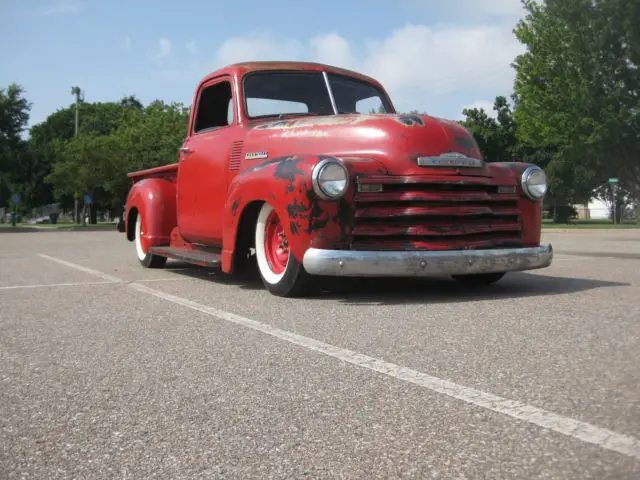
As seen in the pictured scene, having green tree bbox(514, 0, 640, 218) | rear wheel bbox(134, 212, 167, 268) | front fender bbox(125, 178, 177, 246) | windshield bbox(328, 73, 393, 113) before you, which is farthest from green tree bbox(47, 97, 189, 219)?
windshield bbox(328, 73, 393, 113)

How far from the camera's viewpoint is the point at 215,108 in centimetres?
740

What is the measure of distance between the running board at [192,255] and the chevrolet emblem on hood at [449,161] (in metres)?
2.13

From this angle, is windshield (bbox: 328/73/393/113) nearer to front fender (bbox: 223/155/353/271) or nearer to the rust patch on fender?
the rust patch on fender

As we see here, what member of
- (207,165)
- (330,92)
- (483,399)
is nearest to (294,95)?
(330,92)

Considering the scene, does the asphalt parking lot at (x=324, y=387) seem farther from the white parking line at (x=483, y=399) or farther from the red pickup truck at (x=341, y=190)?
the red pickup truck at (x=341, y=190)

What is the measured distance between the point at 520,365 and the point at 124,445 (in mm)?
1835

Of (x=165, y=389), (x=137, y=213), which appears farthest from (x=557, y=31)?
(x=165, y=389)

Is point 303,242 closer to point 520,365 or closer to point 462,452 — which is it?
point 520,365

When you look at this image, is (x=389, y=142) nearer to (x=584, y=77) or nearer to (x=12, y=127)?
(x=584, y=77)

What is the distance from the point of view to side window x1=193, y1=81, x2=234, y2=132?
23.4ft

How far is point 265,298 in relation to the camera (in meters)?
5.71

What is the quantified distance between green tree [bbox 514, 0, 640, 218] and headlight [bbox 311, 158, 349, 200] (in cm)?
2559

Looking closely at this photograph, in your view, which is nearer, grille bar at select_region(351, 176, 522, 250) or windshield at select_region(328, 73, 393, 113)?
grille bar at select_region(351, 176, 522, 250)

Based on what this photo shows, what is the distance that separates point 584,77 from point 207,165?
2569 cm
